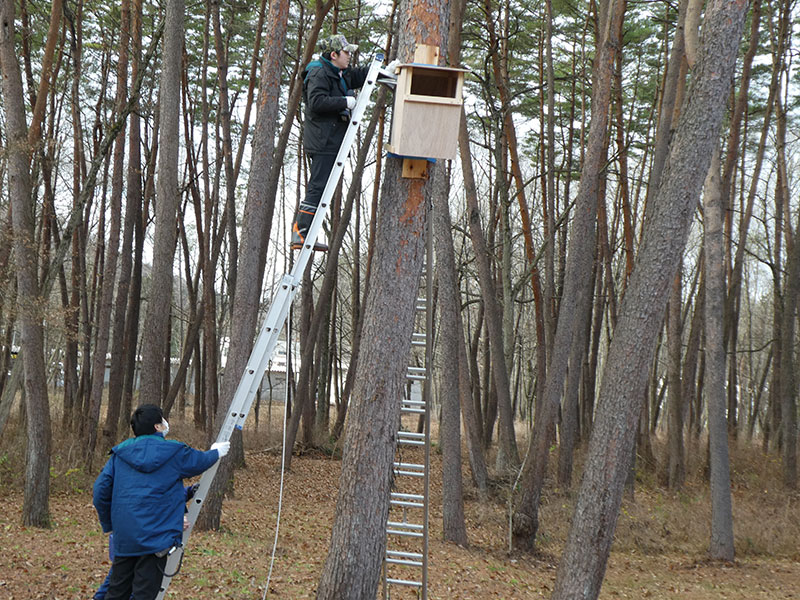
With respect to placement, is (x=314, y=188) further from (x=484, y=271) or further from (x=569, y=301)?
(x=484, y=271)

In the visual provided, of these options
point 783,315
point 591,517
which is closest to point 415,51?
point 591,517

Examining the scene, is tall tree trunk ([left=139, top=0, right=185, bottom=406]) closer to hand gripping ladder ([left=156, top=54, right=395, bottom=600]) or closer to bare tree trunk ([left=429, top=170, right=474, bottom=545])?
bare tree trunk ([left=429, top=170, right=474, bottom=545])

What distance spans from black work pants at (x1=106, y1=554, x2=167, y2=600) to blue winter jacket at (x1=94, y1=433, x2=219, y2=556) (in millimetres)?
93

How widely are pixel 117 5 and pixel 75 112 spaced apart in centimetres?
307

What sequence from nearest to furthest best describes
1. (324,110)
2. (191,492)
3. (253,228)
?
(191,492), (324,110), (253,228)

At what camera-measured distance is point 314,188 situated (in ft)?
17.2

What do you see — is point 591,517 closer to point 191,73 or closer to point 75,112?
point 75,112

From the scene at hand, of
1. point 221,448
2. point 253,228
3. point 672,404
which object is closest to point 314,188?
point 221,448

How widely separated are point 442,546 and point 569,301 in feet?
13.1

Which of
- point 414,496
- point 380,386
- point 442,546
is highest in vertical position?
point 380,386

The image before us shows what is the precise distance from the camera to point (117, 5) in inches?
582

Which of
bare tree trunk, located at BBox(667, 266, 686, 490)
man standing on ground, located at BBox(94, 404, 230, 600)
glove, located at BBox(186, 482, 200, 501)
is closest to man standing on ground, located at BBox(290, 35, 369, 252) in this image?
man standing on ground, located at BBox(94, 404, 230, 600)

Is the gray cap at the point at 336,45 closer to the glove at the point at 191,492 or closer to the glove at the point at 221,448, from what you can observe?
the glove at the point at 221,448

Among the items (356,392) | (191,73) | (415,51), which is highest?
(191,73)
